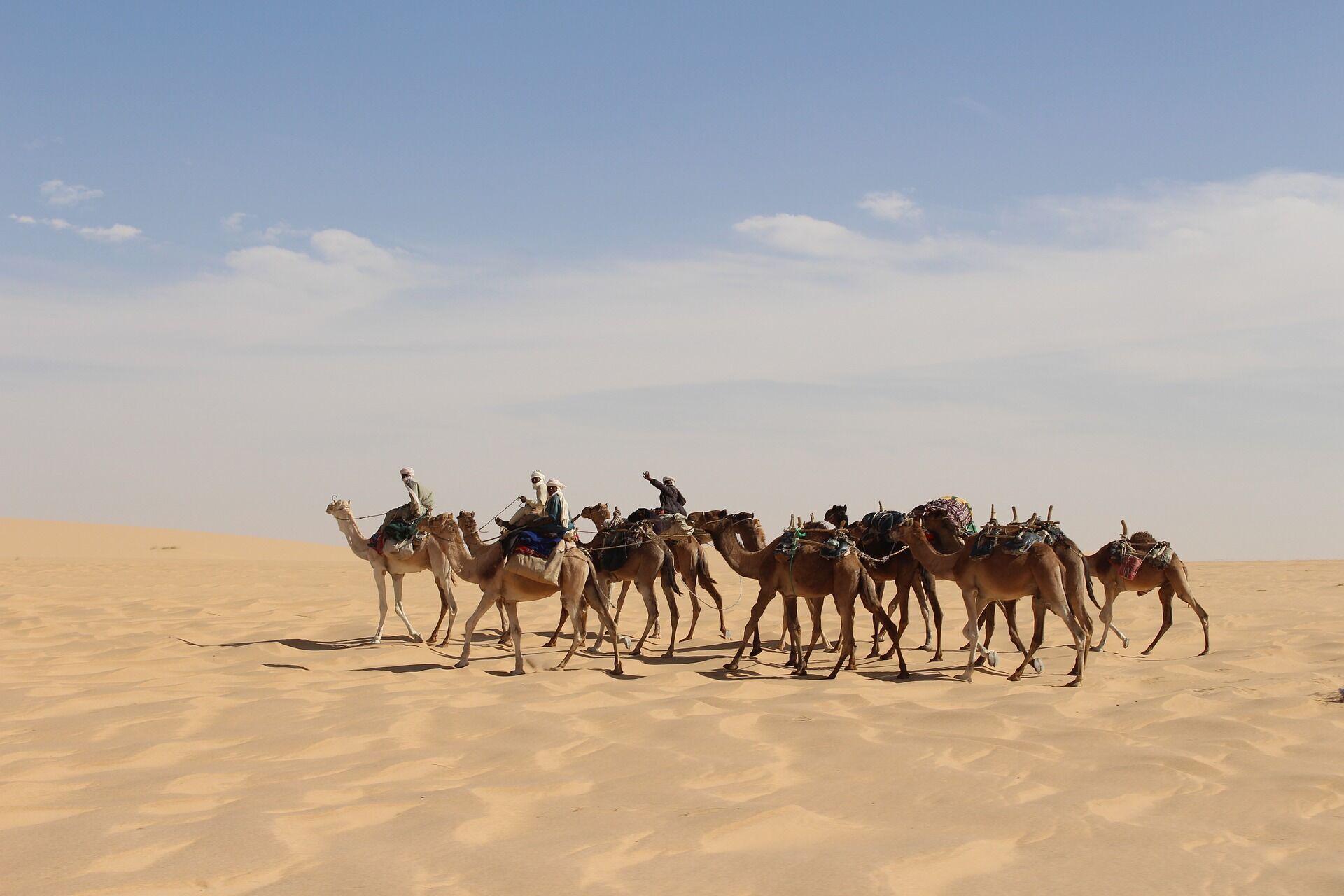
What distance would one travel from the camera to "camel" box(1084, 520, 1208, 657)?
15086mm

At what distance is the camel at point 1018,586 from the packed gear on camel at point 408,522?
7493 millimetres

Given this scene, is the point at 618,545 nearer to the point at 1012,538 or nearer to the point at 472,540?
the point at 472,540

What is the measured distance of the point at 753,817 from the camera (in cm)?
624

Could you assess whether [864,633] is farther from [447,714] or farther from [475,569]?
[447,714]

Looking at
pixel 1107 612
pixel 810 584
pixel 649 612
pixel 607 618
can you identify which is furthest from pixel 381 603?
pixel 1107 612

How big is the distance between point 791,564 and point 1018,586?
8.74 ft

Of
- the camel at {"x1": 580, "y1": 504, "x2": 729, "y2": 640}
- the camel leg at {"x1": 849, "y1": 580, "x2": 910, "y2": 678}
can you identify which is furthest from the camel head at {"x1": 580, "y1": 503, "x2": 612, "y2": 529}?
the camel leg at {"x1": 849, "y1": 580, "x2": 910, "y2": 678}

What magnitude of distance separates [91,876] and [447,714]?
13.9 feet

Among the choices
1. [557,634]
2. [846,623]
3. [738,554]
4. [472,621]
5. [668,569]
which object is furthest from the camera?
[557,634]

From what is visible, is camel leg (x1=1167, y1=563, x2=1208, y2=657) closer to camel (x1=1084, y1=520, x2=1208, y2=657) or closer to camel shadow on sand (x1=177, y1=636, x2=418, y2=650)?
camel (x1=1084, y1=520, x2=1208, y2=657)

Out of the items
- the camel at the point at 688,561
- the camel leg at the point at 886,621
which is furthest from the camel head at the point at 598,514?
the camel leg at the point at 886,621

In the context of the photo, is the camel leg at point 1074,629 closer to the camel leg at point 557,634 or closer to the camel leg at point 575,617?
the camel leg at point 575,617

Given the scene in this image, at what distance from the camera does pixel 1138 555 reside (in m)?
15.4

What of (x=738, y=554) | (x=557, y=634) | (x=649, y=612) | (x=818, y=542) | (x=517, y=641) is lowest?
(x=557, y=634)
